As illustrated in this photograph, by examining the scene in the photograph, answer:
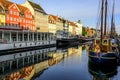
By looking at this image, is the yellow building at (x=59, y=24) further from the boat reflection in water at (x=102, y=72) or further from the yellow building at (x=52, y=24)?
the boat reflection in water at (x=102, y=72)

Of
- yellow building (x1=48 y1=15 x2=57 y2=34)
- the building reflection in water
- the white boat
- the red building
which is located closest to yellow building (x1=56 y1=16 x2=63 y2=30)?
yellow building (x1=48 y1=15 x2=57 y2=34)

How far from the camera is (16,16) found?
7631 centimetres

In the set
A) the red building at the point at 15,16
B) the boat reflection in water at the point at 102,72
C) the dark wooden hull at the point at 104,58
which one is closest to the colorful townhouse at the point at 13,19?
the red building at the point at 15,16

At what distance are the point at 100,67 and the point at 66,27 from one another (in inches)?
4743

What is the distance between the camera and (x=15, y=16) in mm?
75500

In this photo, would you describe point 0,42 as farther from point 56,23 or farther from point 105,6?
point 56,23

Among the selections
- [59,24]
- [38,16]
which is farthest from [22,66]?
[59,24]

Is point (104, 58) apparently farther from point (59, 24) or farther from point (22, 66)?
point (59, 24)

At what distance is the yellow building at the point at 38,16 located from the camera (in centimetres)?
9619

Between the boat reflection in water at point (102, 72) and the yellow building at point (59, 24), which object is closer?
the boat reflection in water at point (102, 72)

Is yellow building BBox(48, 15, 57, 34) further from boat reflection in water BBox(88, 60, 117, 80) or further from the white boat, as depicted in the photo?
boat reflection in water BBox(88, 60, 117, 80)

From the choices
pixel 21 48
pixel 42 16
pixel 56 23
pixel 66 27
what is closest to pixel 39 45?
pixel 21 48

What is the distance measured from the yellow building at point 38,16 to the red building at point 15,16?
6.92 meters

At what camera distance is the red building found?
70.9 metres
